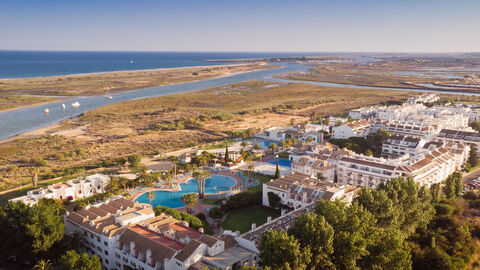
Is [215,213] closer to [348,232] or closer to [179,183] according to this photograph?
[179,183]

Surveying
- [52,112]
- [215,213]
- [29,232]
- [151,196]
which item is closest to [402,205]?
[215,213]

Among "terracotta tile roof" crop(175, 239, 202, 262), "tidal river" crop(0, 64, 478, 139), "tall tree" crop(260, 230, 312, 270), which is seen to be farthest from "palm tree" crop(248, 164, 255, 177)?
"tidal river" crop(0, 64, 478, 139)

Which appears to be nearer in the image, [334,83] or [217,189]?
[217,189]

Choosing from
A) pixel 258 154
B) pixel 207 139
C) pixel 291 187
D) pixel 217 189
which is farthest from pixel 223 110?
pixel 291 187

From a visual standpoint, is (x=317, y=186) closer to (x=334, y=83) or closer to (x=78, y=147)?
(x=78, y=147)

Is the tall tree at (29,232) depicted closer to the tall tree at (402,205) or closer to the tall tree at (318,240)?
the tall tree at (318,240)
